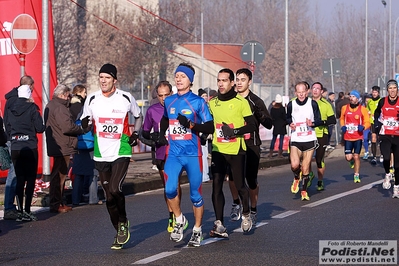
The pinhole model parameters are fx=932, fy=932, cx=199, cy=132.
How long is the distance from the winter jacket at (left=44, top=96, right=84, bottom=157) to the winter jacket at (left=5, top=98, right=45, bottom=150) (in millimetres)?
864

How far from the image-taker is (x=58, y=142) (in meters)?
14.2

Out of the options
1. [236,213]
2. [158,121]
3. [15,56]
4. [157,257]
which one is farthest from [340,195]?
[15,56]

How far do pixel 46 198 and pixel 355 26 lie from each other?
Answer: 8999cm

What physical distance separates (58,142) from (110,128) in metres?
4.03

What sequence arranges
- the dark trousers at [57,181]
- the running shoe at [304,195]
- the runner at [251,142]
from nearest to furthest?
1. the runner at [251,142]
2. the dark trousers at [57,181]
3. the running shoe at [304,195]

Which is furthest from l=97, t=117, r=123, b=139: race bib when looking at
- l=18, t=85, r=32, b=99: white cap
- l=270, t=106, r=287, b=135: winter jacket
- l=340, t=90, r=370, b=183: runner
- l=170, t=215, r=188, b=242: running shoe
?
l=270, t=106, r=287, b=135: winter jacket

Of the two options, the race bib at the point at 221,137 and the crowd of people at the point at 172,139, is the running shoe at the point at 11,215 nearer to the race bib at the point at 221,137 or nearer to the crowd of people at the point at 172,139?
the crowd of people at the point at 172,139

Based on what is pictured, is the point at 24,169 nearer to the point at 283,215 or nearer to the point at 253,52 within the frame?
the point at 283,215

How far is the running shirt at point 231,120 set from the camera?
1106 centimetres

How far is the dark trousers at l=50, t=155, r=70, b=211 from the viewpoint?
14125 millimetres

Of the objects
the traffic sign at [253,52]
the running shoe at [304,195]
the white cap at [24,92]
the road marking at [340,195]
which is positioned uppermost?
the traffic sign at [253,52]

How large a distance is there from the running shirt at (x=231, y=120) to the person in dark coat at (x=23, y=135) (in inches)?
118

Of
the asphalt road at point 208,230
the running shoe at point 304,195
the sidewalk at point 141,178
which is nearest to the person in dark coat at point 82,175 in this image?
the asphalt road at point 208,230

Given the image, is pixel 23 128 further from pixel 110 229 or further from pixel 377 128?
pixel 377 128
